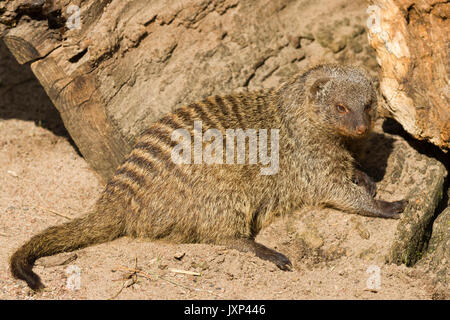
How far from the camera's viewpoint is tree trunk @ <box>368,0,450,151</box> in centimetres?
324

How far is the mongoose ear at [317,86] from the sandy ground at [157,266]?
87 cm

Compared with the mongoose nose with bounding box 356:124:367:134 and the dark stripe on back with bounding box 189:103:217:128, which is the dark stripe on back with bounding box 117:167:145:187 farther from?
the mongoose nose with bounding box 356:124:367:134

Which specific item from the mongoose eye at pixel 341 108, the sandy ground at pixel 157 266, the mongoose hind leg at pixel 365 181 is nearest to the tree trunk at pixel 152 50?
the sandy ground at pixel 157 266

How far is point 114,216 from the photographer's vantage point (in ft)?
11.1

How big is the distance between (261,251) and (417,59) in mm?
1658

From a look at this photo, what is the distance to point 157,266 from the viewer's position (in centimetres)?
318

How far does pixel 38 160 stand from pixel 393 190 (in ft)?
9.64

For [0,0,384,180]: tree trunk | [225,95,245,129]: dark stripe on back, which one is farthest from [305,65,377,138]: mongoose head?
[0,0,384,180]: tree trunk

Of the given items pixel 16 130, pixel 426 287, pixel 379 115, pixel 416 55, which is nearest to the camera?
pixel 426 287

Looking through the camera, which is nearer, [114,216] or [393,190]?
[114,216]

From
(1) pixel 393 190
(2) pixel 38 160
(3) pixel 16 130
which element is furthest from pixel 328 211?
(3) pixel 16 130

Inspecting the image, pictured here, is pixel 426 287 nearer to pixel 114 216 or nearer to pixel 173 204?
pixel 173 204

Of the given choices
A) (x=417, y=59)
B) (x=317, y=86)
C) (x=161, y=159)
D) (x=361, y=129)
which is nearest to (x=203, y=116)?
(x=161, y=159)

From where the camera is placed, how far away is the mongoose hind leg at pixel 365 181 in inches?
146
